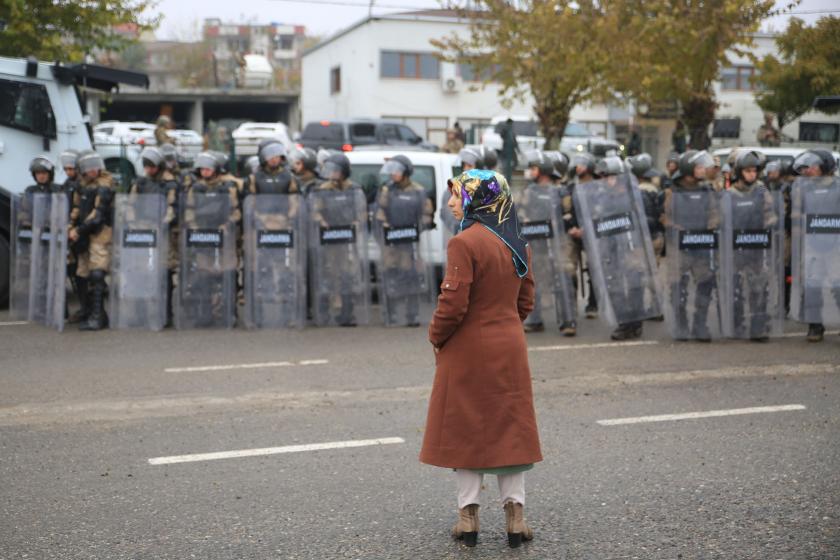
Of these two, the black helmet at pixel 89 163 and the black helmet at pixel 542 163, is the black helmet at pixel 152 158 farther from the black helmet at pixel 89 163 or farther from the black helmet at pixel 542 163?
the black helmet at pixel 542 163

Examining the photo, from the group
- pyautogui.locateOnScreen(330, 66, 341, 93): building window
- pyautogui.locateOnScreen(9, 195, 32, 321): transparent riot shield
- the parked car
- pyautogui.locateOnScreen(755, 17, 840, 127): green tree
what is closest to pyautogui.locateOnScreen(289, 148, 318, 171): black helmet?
pyautogui.locateOnScreen(9, 195, 32, 321): transparent riot shield

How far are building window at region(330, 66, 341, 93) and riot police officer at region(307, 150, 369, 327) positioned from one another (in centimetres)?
3837

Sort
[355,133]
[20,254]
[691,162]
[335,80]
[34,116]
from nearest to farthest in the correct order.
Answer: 1. [691,162]
2. [20,254]
3. [34,116]
4. [355,133]
5. [335,80]

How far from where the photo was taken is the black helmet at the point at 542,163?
1177 centimetres

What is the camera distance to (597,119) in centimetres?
4875

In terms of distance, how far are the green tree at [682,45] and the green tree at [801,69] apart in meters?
1.23

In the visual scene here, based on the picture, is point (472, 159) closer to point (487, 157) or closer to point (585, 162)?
point (487, 157)

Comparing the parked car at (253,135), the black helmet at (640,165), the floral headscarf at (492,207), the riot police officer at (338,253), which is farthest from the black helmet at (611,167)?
the parked car at (253,135)

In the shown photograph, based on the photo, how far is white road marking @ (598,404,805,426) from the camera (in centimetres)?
769

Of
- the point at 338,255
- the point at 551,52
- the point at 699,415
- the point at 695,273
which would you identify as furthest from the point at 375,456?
the point at 551,52

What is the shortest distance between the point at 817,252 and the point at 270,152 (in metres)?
5.85

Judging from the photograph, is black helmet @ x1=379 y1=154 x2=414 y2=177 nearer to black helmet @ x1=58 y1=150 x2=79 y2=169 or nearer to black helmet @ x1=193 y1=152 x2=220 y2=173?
black helmet @ x1=193 y1=152 x2=220 y2=173

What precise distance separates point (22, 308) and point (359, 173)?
4.28 m

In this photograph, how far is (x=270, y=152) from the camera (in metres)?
12.4
